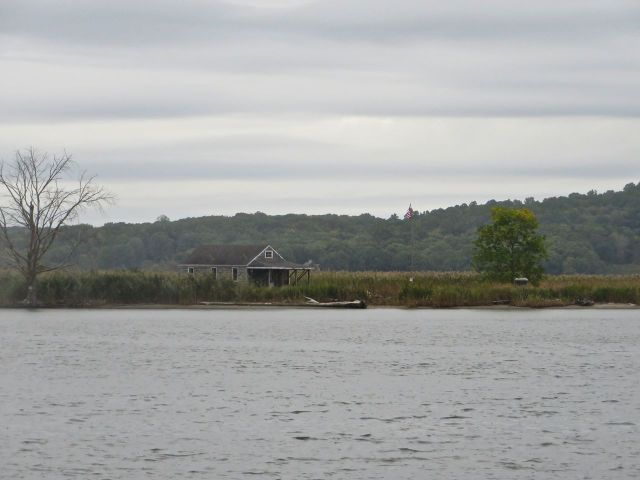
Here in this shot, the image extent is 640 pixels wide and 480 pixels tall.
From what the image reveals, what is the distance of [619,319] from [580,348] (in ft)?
78.7

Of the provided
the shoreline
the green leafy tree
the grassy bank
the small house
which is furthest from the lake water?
the small house

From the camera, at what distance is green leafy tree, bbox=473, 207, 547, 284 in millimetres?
87438

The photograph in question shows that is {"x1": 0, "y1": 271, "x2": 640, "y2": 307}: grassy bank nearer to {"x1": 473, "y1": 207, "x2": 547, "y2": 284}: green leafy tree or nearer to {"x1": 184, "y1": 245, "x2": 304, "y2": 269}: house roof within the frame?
{"x1": 473, "y1": 207, "x2": 547, "y2": 284}: green leafy tree

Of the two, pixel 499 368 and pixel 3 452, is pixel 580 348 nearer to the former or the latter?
pixel 499 368

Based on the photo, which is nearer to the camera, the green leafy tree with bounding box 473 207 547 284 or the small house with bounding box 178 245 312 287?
the green leafy tree with bounding box 473 207 547 284

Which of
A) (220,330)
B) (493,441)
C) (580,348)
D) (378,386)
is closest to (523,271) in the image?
(220,330)

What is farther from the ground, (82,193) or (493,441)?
(82,193)

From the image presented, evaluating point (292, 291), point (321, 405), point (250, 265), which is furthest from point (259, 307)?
point (321, 405)

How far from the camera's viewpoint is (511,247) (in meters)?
88.5

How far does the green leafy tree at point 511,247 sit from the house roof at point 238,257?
27.8 m

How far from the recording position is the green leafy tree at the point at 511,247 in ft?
287

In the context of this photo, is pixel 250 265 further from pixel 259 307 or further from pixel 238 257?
pixel 259 307

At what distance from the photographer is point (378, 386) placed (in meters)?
38.6

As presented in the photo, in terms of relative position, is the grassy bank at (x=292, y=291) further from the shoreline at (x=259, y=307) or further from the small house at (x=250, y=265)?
the small house at (x=250, y=265)
